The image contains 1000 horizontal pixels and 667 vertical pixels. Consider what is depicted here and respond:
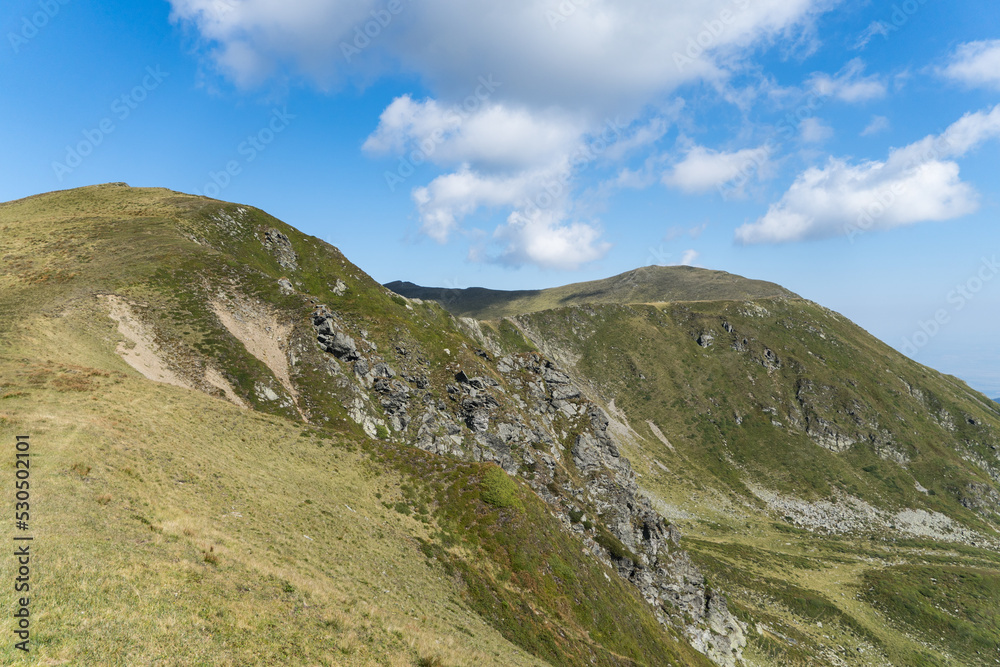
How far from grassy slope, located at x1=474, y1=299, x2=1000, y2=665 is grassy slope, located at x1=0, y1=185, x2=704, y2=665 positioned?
45.7 m

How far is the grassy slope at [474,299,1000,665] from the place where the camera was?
73.9 meters

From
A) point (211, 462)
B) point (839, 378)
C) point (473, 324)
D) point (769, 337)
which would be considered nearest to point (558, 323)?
point (473, 324)

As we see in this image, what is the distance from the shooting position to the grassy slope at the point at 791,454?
73.9 meters

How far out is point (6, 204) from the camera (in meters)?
102

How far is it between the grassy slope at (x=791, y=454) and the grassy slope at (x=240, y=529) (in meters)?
Answer: 45.7

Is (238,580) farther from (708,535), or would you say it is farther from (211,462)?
(708,535)

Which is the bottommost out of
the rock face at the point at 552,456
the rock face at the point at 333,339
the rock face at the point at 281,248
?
the rock face at the point at 552,456

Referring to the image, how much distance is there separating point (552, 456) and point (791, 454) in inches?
4396

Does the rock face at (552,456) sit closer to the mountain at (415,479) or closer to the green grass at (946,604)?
the mountain at (415,479)

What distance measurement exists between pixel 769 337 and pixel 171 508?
206897mm

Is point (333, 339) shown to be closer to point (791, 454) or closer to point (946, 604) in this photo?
point (946, 604)

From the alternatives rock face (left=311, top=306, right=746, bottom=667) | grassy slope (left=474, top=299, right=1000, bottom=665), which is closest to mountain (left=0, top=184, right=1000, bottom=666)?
rock face (left=311, top=306, right=746, bottom=667)

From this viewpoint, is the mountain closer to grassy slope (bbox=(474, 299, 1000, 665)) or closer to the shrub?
the shrub

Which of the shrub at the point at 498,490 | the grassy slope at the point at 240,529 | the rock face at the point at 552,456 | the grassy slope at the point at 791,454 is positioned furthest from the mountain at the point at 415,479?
the grassy slope at the point at 791,454
